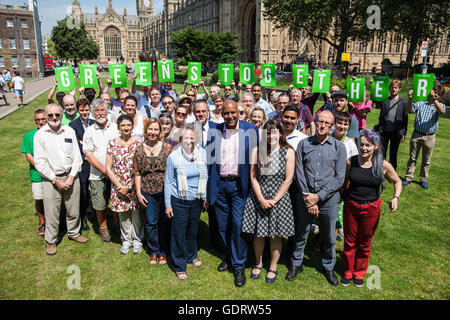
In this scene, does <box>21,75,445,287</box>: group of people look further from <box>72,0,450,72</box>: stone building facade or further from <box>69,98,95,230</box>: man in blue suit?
<box>72,0,450,72</box>: stone building facade

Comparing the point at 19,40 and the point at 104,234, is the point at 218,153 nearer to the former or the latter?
the point at 104,234

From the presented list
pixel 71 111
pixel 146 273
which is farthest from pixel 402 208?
pixel 71 111

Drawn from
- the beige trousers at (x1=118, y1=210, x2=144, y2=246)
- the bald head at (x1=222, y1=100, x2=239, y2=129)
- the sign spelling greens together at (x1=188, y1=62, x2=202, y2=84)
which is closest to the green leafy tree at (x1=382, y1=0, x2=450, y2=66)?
the sign spelling greens together at (x1=188, y1=62, x2=202, y2=84)

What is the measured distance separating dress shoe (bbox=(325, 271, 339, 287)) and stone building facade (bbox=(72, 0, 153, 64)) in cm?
11929

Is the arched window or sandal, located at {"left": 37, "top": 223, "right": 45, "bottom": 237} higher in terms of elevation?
the arched window

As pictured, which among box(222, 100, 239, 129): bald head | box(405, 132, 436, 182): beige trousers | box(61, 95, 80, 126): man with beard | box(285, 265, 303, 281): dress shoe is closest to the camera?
box(222, 100, 239, 129): bald head

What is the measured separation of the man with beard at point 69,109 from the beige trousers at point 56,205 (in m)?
1.30

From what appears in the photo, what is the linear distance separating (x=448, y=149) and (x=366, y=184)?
9.01 meters

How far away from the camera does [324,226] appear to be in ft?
13.0

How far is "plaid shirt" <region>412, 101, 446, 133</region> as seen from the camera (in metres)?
6.88

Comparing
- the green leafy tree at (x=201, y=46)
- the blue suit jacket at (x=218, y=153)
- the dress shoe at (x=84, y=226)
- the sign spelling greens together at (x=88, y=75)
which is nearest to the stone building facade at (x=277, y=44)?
the green leafy tree at (x=201, y=46)

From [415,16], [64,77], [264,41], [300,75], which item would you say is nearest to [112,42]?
[264,41]
